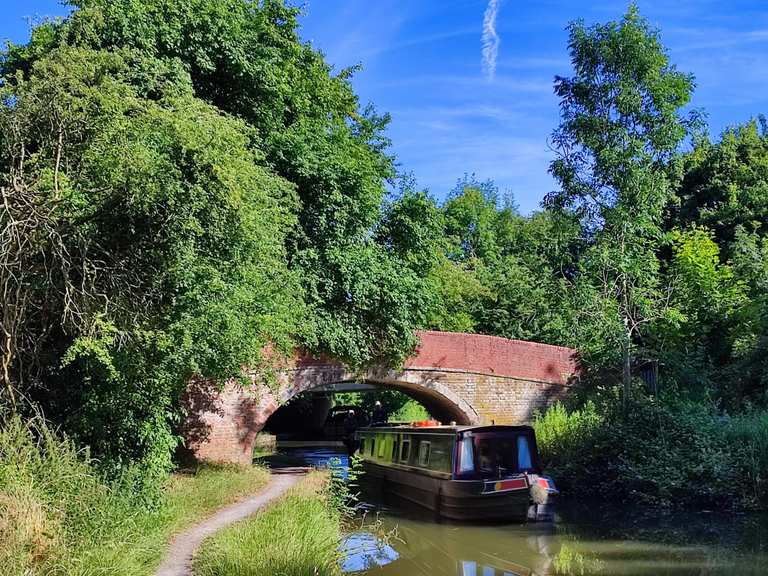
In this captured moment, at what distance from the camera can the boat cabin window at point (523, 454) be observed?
11953 millimetres

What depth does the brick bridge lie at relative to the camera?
13.1 meters

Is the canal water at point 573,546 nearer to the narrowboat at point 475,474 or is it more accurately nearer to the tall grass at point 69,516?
the narrowboat at point 475,474

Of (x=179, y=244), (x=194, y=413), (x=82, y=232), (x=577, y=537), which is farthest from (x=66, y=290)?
(x=577, y=537)

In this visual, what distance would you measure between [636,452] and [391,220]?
6.78m

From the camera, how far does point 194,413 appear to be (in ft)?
41.2

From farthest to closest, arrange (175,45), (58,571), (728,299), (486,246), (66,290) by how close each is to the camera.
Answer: (486,246)
(728,299)
(175,45)
(66,290)
(58,571)

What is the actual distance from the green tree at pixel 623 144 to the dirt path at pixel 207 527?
23.5 ft

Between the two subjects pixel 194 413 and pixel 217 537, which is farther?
pixel 194 413

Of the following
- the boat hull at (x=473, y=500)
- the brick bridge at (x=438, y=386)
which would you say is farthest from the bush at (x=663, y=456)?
the brick bridge at (x=438, y=386)

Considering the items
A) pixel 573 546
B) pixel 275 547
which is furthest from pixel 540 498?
pixel 275 547

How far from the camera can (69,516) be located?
6.09m

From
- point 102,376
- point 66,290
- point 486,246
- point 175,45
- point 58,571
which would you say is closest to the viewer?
point 58,571

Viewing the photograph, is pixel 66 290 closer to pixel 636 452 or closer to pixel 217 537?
pixel 217 537

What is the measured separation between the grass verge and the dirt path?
6.2 inches
